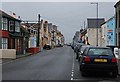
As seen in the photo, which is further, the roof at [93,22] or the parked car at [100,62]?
the roof at [93,22]

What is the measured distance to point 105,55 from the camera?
46.2ft

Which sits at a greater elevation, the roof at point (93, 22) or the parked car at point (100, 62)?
the roof at point (93, 22)

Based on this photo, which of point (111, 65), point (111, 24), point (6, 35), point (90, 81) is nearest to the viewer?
point (90, 81)

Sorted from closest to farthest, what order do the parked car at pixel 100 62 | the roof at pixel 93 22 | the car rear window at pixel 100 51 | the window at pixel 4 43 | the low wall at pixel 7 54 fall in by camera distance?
the parked car at pixel 100 62 < the car rear window at pixel 100 51 < the low wall at pixel 7 54 < the window at pixel 4 43 < the roof at pixel 93 22

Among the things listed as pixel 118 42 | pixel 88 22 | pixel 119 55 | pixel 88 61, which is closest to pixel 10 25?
pixel 118 42

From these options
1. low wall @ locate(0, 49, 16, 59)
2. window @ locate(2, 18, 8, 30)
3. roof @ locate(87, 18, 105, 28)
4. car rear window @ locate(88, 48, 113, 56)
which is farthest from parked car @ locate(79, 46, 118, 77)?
roof @ locate(87, 18, 105, 28)

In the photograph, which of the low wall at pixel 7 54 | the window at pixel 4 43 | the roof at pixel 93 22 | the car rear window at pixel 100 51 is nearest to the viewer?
the car rear window at pixel 100 51

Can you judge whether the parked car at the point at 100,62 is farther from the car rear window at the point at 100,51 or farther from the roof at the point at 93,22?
the roof at the point at 93,22

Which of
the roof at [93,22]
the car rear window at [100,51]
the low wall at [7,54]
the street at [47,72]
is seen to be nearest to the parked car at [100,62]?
the car rear window at [100,51]

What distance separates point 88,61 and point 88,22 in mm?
90105

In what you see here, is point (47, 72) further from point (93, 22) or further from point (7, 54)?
point (93, 22)

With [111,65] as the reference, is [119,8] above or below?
above

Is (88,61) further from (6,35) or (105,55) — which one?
(6,35)

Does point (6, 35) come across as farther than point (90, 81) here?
Yes
